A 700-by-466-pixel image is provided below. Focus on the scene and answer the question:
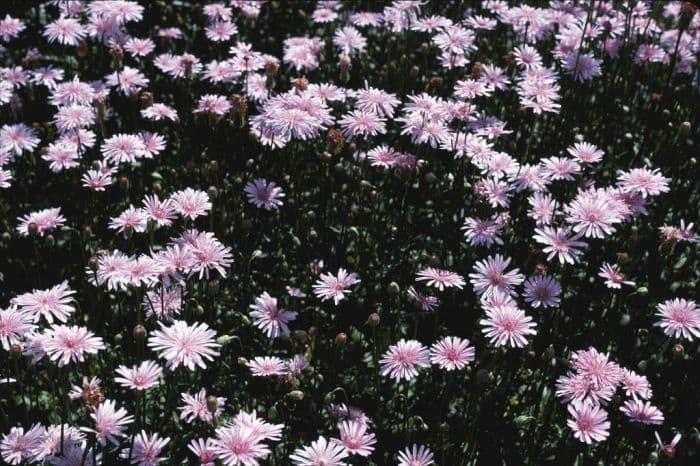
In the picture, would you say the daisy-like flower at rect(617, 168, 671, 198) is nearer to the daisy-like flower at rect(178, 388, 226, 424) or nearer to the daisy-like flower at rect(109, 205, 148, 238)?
the daisy-like flower at rect(178, 388, 226, 424)

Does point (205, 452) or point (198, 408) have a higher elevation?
point (198, 408)

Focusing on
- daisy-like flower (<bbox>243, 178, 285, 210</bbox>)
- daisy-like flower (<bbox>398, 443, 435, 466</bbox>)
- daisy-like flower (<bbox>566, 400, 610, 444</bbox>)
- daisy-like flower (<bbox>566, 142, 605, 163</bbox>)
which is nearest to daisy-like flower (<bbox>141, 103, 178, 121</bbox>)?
daisy-like flower (<bbox>243, 178, 285, 210</bbox>)

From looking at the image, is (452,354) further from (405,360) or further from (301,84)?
(301,84)

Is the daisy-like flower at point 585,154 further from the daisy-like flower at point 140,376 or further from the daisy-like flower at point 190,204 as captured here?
the daisy-like flower at point 140,376

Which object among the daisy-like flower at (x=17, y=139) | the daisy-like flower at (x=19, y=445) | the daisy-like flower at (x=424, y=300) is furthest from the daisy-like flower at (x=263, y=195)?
the daisy-like flower at (x=19, y=445)

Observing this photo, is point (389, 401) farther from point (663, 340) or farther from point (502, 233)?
point (663, 340)

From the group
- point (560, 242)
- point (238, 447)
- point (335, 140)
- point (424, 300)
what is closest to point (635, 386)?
point (560, 242)
